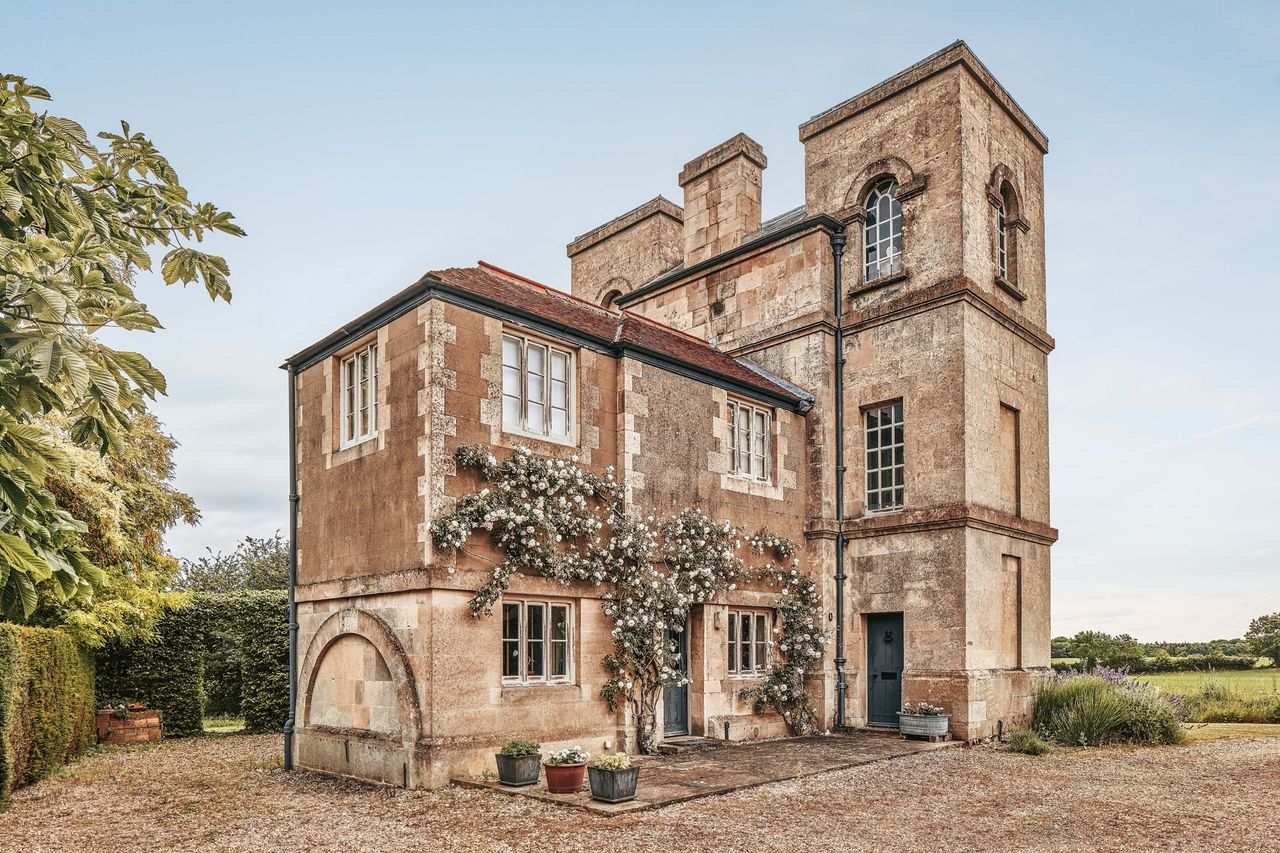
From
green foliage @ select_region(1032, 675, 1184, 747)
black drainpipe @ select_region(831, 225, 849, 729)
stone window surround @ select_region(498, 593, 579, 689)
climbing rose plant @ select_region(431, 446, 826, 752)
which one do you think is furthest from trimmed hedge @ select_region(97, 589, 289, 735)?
green foliage @ select_region(1032, 675, 1184, 747)

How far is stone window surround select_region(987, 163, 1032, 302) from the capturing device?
1614 centimetres

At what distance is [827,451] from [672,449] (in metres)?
3.83

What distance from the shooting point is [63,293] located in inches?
148

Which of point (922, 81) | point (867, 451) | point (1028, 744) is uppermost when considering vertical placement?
point (922, 81)

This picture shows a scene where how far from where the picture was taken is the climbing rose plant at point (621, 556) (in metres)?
10.9

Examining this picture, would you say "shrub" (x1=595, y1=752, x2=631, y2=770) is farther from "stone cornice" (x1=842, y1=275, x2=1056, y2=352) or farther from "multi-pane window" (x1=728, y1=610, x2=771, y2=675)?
"stone cornice" (x1=842, y1=275, x2=1056, y2=352)

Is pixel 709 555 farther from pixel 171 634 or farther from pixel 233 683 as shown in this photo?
pixel 233 683

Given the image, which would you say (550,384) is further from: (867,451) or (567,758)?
(867,451)

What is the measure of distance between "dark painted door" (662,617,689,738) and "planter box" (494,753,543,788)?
11.2 ft

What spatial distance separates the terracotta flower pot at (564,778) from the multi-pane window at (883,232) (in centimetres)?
1025

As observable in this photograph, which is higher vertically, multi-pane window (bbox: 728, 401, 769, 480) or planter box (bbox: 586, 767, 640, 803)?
multi-pane window (bbox: 728, 401, 769, 480)

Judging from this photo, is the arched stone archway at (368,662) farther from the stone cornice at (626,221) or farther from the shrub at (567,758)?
the stone cornice at (626,221)

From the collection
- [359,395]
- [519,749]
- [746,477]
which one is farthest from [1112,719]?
[359,395]

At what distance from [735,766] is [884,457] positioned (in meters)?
6.46
